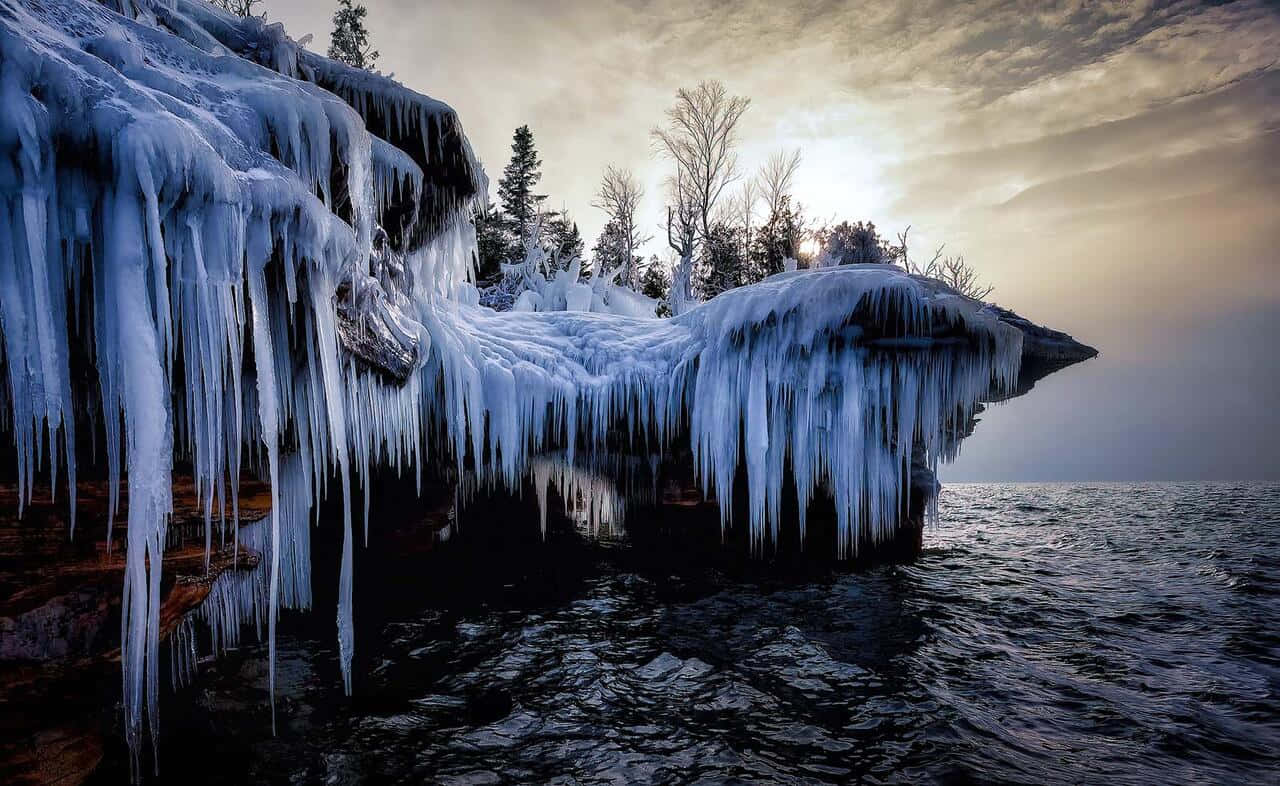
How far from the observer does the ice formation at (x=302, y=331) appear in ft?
7.22

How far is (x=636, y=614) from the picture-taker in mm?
6574

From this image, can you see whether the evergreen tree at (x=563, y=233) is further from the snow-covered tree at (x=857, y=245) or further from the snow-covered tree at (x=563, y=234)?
the snow-covered tree at (x=857, y=245)

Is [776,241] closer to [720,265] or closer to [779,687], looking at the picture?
[720,265]

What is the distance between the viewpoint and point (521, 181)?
2834cm

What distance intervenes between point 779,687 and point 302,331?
4967mm

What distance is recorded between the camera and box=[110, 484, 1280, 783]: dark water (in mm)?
3574

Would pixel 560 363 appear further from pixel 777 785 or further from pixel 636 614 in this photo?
pixel 777 785

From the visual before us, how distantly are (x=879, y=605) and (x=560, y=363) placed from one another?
5482mm

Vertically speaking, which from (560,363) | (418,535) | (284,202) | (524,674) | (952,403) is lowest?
(524,674)

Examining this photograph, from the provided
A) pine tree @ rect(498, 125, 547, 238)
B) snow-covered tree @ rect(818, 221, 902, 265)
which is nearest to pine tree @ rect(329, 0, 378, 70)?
pine tree @ rect(498, 125, 547, 238)

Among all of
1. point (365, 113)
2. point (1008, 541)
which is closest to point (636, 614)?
point (365, 113)

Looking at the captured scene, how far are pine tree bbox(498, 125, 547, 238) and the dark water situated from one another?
24.5 meters

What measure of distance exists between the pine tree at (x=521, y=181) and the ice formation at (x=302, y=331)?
72.7ft

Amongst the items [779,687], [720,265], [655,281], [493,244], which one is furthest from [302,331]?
[655,281]
